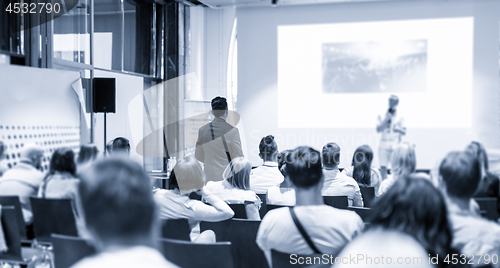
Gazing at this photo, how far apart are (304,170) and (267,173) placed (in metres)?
1.91

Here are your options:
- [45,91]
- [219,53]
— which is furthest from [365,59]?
[45,91]

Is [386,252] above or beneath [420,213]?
beneath

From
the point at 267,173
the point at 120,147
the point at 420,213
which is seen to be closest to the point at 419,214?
the point at 420,213

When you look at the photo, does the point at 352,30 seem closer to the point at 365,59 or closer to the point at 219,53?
the point at 365,59

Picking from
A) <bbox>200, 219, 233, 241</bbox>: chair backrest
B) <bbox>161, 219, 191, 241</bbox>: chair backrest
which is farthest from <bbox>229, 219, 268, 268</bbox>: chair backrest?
<bbox>161, 219, 191, 241</bbox>: chair backrest

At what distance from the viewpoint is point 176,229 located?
7.66ft

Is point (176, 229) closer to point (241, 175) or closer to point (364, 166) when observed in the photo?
point (241, 175)

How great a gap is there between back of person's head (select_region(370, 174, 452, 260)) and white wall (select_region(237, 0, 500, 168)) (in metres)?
2.31

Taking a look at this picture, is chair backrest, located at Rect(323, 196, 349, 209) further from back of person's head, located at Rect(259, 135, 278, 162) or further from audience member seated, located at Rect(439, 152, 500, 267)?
audience member seated, located at Rect(439, 152, 500, 267)

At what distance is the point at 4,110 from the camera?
276 centimetres

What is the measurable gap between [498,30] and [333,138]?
195 cm

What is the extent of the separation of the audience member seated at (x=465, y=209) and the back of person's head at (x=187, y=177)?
1.56 meters

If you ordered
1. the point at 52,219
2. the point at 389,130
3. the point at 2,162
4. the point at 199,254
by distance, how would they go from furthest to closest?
the point at 389,130
the point at 2,162
the point at 52,219
the point at 199,254

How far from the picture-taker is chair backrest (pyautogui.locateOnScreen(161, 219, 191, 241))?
7.61ft
